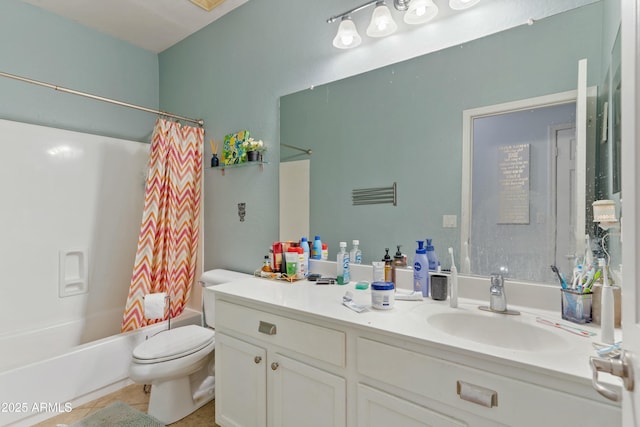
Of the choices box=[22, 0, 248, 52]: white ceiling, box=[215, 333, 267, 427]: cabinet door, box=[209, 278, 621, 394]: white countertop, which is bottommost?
box=[215, 333, 267, 427]: cabinet door

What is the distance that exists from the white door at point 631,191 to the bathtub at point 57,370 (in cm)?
245

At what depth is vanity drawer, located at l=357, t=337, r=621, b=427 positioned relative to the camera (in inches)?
29.0

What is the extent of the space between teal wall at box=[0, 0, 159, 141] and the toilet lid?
188 centimetres

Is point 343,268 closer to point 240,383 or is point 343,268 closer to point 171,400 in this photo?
point 240,383

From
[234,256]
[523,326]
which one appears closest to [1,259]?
[234,256]

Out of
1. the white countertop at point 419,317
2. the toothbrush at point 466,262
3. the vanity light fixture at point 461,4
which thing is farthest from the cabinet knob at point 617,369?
the vanity light fixture at point 461,4

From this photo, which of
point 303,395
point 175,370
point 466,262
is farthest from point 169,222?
point 466,262

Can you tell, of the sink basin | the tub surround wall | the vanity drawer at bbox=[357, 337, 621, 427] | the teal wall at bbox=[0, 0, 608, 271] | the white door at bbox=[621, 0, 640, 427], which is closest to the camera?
the white door at bbox=[621, 0, 640, 427]

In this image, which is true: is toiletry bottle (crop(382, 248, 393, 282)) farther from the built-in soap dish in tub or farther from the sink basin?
the built-in soap dish in tub

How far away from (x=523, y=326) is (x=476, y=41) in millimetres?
1171

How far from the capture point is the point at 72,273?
237cm

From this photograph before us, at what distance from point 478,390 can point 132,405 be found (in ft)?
6.61

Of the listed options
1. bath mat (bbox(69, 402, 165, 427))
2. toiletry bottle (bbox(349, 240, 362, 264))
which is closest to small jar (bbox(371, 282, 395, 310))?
toiletry bottle (bbox(349, 240, 362, 264))

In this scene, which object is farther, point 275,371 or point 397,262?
point 397,262
